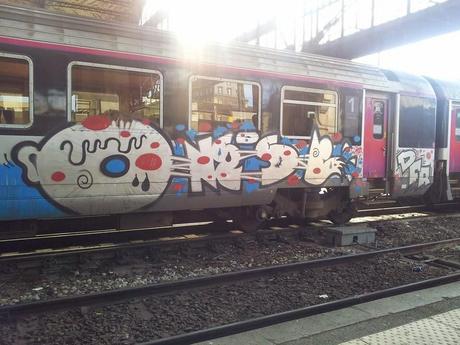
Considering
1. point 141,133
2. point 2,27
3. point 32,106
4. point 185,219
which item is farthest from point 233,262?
point 2,27

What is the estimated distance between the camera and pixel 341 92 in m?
8.68

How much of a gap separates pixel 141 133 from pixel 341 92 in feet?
13.0

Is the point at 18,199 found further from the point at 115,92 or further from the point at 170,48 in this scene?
the point at 170,48

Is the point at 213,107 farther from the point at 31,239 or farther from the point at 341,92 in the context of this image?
the point at 31,239

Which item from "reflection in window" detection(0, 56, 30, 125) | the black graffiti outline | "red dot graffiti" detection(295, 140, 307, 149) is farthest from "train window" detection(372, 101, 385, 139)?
"reflection in window" detection(0, 56, 30, 125)

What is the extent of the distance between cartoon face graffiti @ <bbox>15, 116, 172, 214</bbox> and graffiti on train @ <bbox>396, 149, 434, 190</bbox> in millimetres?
5266

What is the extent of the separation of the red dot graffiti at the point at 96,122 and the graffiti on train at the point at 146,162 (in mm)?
13

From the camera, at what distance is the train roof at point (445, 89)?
10688mm

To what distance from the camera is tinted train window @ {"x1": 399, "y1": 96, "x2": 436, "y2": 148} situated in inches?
382

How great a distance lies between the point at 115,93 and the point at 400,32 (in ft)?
44.0

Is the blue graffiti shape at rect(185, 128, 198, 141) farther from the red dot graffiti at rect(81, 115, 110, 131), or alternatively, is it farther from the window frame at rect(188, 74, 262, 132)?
the red dot graffiti at rect(81, 115, 110, 131)

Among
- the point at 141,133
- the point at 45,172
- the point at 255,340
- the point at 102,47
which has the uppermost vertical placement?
the point at 102,47

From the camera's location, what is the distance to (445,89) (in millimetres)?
10797

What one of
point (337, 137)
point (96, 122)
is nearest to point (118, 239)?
point (96, 122)
